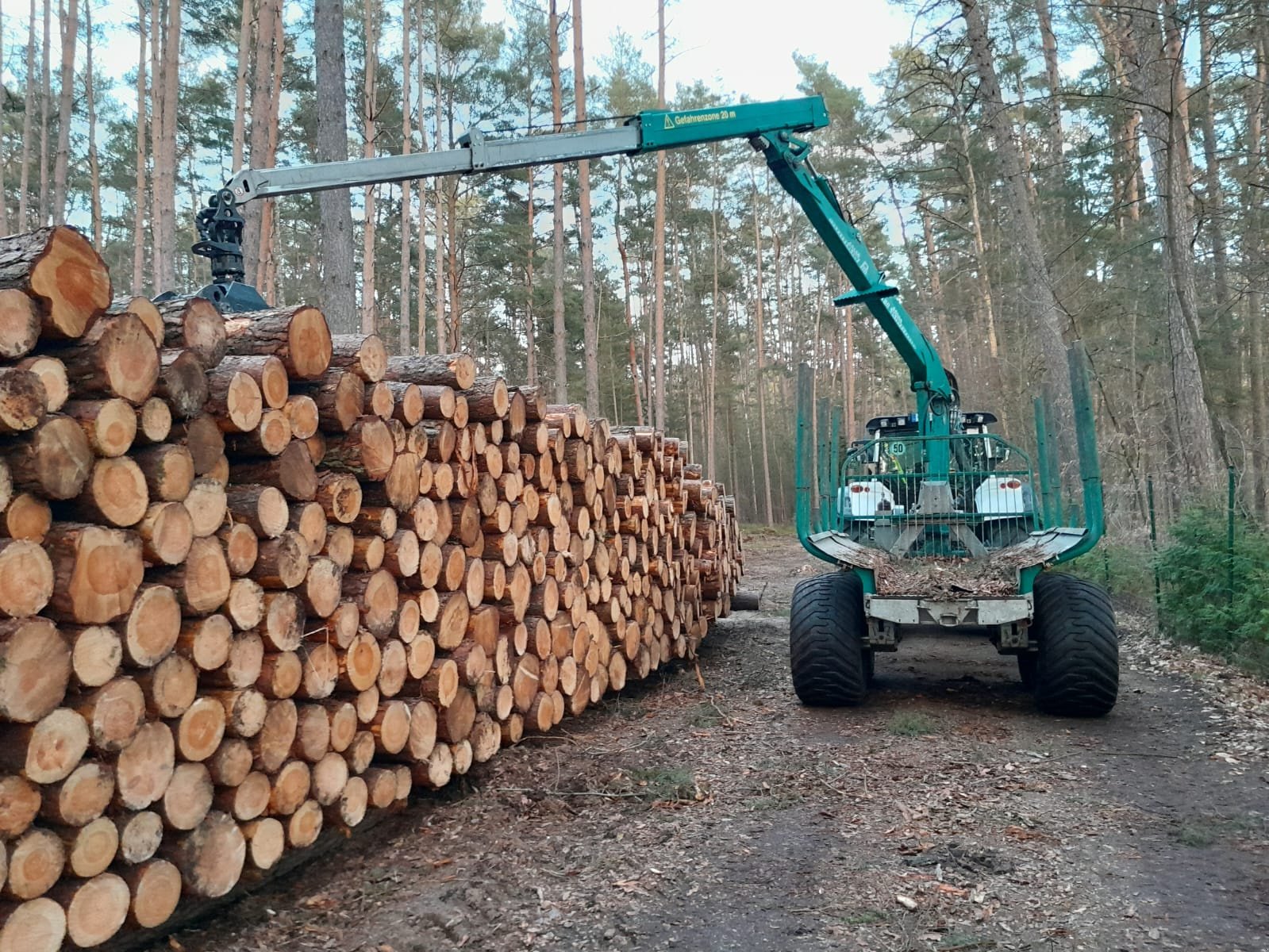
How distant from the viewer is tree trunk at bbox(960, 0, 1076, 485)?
1307 cm

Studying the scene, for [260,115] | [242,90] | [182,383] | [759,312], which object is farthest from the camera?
[759,312]

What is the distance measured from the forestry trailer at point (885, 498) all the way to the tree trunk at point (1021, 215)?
6209 mm

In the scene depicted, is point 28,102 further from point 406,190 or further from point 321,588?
point 321,588

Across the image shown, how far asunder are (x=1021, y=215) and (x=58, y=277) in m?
13.9

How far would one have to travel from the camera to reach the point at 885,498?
774 cm

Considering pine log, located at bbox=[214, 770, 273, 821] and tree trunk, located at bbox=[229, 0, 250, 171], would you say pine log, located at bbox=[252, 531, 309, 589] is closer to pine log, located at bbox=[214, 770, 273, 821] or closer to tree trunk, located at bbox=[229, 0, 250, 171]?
pine log, located at bbox=[214, 770, 273, 821]

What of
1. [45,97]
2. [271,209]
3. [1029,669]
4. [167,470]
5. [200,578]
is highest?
[45,97]

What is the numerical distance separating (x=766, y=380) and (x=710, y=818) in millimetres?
40001

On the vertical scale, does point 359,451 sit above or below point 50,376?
below

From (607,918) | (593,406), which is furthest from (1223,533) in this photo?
(593,406)

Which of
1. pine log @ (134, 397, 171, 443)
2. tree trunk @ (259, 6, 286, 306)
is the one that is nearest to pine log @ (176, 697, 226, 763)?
pine log @ (134, 397, 171, 443)

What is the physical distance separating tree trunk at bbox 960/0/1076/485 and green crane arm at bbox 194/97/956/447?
5.88m

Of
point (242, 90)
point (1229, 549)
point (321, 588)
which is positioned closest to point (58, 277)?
point (321, 588)

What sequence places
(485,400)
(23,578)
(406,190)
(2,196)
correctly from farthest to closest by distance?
(406,190) → (2,196) → (485,400) → (23,578)
